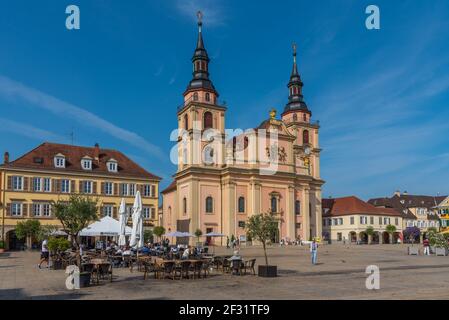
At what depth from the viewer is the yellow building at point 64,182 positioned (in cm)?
4781

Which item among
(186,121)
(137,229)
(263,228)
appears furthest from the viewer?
(186,121)

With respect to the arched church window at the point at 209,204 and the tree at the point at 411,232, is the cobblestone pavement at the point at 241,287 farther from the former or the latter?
the tree at the point at 411,232

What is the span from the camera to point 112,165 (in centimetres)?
5441

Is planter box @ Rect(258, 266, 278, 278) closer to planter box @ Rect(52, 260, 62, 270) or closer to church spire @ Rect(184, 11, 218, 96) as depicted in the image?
planter box @ Rect(52, 260, 62, 270)

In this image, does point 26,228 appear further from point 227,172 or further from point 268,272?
point 268,272

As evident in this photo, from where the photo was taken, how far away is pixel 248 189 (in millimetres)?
59719

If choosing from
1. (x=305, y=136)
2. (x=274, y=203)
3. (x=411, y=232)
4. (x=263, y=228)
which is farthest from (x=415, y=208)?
(x=263, y=228)

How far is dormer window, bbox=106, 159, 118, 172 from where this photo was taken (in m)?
54.1

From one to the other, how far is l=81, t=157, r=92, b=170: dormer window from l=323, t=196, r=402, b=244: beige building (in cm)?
4194

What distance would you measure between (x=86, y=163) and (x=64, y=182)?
332 centimetres

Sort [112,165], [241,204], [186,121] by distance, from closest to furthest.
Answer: [112,165] → [241,204] → [186,121]

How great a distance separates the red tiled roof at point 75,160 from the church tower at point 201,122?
6294mm

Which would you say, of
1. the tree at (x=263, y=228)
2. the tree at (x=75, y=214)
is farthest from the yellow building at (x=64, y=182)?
the tree at (x=263, y=228)

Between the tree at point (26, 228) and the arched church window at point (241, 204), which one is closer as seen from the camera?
the tree at point (26, 228)
